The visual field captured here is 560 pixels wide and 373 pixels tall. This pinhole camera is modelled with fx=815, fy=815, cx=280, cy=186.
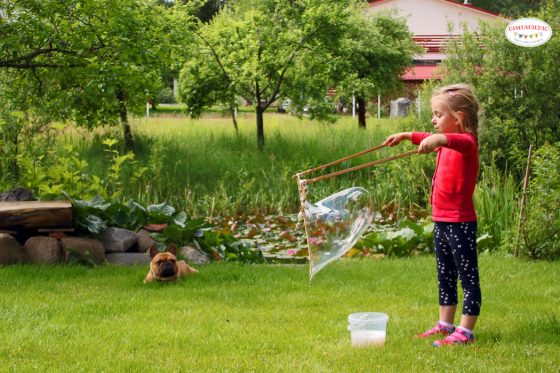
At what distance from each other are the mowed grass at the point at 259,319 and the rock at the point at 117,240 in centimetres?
57

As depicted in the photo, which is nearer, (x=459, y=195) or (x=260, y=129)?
(x=459, y=195)

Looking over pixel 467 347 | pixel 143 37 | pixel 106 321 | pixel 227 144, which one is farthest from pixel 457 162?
pixel 227 144

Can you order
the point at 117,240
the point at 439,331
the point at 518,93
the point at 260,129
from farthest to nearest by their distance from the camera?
the point at 260,129, the point at 518,93, the point at 117,240, the point at 439,331

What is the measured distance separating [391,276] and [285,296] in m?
1.34

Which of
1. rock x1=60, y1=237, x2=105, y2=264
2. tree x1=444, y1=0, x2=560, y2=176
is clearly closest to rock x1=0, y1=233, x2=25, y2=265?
rock x1=60, y1=237, x2=105, y2=264

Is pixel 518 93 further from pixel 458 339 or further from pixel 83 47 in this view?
pixel 458 339

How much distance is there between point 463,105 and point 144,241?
458cm

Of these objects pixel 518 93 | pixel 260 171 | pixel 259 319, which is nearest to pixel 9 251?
pixel 259 319

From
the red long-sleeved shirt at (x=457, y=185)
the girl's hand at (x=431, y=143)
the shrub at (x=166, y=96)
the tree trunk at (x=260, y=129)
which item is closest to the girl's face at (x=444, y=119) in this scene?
the red long-sleeved shirt at (x=457, y=185)

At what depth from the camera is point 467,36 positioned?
13805 mm

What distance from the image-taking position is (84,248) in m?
8.00

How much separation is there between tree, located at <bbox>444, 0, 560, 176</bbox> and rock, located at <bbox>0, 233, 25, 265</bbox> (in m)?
7.75

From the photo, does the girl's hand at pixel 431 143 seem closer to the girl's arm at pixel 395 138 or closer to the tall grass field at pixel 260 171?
the girl's arm at pixel 395 138

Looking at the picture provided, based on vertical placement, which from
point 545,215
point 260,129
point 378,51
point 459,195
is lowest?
point 545,215
